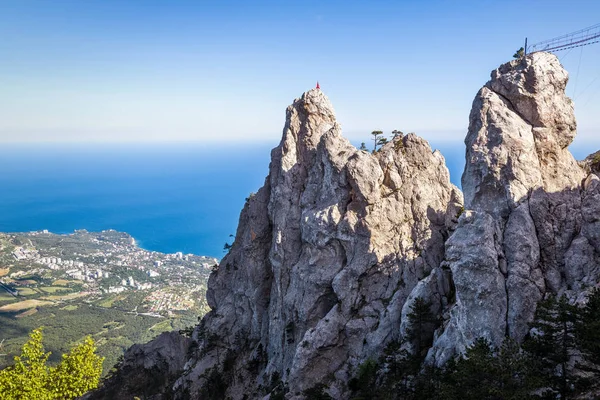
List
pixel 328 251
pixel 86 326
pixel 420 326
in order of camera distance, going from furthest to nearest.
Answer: pixel 86 326 → pixel 328 251 → pixel 420 326

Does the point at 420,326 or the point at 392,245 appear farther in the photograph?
the point at 392,245

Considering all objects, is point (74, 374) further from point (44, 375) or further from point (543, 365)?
point (543, 365)

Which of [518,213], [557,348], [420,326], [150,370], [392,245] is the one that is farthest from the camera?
[150,370]

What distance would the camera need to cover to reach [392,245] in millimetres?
42312

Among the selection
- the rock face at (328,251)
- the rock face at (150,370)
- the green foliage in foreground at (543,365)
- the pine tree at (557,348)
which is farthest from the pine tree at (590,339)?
the rock face at (150,370)

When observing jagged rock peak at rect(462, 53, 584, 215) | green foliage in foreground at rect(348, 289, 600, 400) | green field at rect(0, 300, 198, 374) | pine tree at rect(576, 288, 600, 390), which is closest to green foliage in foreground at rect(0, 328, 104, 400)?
green foliage in foreground at rect(348, 289, 600, 400)

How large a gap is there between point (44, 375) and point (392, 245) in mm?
32459

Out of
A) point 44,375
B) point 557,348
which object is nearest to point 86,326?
point 44,375

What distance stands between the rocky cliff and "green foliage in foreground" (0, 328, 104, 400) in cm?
2170

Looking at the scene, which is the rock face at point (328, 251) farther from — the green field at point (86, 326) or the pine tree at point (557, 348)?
the green field at point (86, 326)

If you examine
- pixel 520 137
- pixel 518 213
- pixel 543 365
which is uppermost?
pixel 520 137

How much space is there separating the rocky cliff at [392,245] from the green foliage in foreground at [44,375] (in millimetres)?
21702

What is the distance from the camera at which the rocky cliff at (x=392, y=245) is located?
2775cm

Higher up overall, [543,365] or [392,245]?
[392,245]
